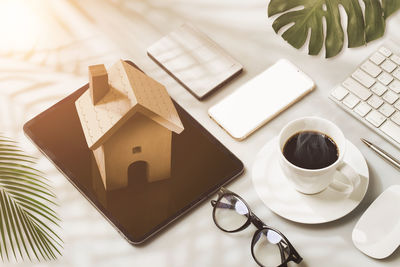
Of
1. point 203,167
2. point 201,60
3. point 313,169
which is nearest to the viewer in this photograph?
point 313,169

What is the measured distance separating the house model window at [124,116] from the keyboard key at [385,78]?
406 mm

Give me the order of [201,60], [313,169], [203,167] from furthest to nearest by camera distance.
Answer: [201,60] → [203,167] → [313,169]

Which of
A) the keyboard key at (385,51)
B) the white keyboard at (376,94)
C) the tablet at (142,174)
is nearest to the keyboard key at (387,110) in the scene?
the white keyboard at (376,94)

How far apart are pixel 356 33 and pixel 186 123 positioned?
1.22ft

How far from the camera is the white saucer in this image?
3.26ft

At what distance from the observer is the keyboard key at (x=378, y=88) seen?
109 cm

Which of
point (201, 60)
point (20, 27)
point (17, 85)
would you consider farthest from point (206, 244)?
point (20, 27)

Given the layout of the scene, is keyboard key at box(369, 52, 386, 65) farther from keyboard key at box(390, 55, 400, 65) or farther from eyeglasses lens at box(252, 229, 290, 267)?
eyeglasses lens at box(252, 229, 290, 267)

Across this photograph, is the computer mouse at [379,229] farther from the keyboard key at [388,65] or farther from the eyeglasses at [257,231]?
the keyboard key at [388,65]

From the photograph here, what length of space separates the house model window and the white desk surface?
0.44ft

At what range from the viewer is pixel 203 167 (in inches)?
41.8

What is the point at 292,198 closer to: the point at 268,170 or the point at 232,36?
the point at 268,170

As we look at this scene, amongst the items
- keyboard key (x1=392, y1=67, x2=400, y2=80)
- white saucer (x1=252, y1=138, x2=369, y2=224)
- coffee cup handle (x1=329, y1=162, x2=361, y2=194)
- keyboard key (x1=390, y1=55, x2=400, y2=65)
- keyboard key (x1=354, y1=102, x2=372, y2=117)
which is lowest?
white saucer (x1=252, y1=138, x2=369, y2=224)

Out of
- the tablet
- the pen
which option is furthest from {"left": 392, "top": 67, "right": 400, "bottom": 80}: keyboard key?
the tablet
